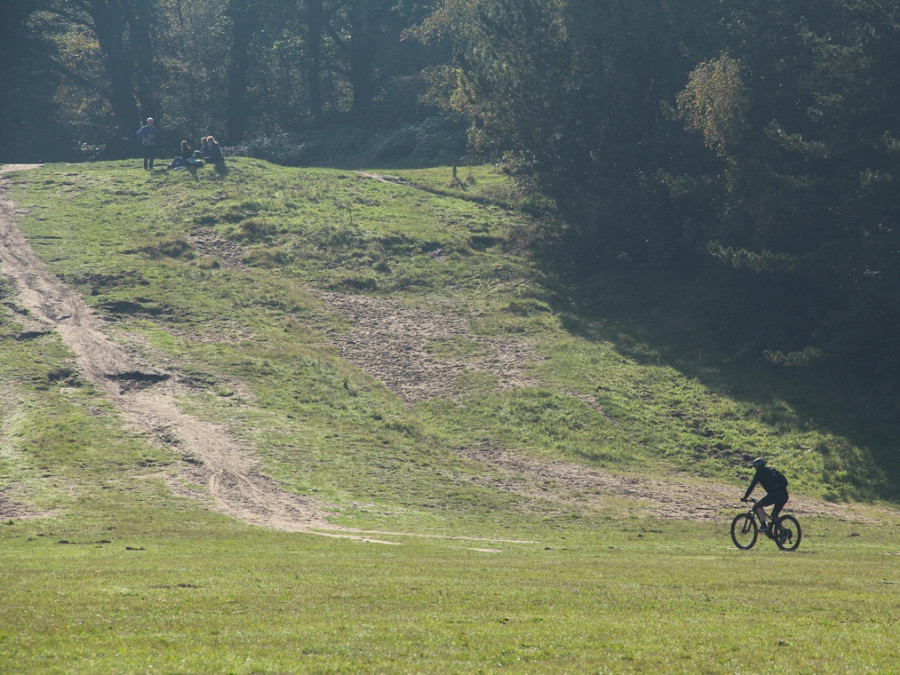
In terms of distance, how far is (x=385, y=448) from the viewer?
35.6m

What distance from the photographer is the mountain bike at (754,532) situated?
2311 centimetres

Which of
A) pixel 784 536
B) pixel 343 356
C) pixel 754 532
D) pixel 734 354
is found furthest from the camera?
pixel 734 354

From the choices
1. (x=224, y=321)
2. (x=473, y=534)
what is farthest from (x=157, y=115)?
(x=473, y=534)

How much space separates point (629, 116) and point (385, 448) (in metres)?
27.5

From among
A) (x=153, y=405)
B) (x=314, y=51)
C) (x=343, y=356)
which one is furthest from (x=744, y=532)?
(x=314, y=51)

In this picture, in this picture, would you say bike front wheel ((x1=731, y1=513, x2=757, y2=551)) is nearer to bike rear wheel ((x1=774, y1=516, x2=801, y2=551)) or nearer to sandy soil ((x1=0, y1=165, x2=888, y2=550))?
bike rear wheel ((x1=774, y1=516, x2=801, y2=551))

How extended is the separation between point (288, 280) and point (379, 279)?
202 inches

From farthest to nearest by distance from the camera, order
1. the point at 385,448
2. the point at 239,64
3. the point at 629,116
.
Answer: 1. the point at 239,64
2. the point at 629,116
3. the point at 385,448

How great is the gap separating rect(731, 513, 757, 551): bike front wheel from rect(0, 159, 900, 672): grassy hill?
1.39 metres

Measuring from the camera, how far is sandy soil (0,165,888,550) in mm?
29266

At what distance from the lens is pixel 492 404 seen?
132ft

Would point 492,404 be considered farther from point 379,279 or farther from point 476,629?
point 476,629

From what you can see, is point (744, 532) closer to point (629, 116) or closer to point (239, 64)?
point (629, 116)

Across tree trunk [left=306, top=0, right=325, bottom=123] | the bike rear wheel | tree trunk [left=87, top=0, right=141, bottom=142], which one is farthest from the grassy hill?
tree trunk [left=306, top=0, right=325, bottom=123]
